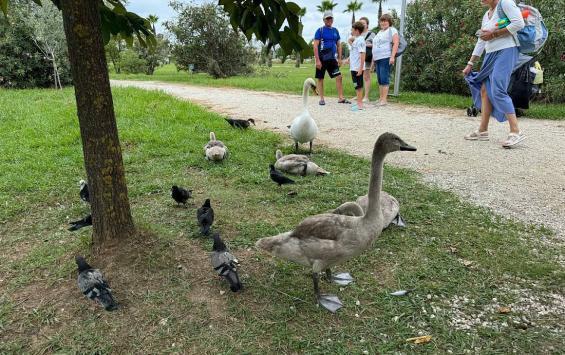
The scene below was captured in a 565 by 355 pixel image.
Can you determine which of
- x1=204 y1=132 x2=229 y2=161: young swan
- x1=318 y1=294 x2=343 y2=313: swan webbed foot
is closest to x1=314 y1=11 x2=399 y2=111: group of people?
x1=204 y1=132 x2=229 y2=161: young swan

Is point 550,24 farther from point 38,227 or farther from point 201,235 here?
point 38,227

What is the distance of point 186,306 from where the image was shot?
320 centimetres

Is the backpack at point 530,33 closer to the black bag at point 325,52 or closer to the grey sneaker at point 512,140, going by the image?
the grey sneaker at point 512,140

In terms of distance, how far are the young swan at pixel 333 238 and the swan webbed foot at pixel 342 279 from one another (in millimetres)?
241

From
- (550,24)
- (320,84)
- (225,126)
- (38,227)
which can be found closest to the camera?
(38,227)

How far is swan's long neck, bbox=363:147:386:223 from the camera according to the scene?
3307mm

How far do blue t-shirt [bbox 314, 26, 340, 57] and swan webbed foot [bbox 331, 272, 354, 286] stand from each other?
8.53 metres

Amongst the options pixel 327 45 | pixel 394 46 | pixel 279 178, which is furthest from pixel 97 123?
pixel 394 46

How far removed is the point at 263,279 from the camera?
3.58m

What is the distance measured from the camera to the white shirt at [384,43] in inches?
434

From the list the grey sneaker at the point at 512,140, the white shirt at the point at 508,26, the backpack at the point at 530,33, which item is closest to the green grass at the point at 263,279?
the grey sneaker at the point at 512,140

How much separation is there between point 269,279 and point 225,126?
6090mm

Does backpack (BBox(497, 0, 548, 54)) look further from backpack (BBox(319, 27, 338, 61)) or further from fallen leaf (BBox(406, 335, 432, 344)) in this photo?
fallen leaf (BBox(406, 335, 432, 344))

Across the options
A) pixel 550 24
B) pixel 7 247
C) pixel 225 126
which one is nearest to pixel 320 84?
pixel 225 126
